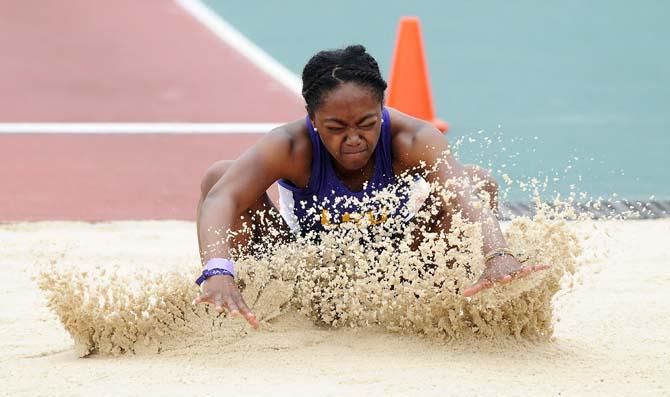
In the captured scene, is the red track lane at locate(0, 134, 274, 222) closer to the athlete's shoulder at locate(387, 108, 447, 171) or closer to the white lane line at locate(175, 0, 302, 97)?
the white lane line at locate(175, 0, 302, 97)

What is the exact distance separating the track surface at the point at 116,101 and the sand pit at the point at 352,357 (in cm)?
189

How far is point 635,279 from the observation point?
5094mm

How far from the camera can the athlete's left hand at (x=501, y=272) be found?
3.58 metres

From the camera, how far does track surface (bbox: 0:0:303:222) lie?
6.78 m

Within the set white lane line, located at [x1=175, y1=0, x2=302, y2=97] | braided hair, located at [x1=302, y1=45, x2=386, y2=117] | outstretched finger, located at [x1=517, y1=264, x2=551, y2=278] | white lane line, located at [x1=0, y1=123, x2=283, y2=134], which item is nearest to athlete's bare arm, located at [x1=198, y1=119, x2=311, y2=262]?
braided hair, located at [x1=302, y1=45, x2=386, y2=117]

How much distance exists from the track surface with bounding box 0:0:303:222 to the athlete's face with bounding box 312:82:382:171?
2.75m

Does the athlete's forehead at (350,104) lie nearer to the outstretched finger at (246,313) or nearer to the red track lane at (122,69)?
the outstretched finger at (246,313)

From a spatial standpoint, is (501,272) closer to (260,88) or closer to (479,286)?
(479,286)

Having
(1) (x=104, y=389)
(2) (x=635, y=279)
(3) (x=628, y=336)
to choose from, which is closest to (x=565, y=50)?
(2) (x=635, y=279)

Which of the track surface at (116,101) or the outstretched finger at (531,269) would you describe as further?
the track surface at (116,101)

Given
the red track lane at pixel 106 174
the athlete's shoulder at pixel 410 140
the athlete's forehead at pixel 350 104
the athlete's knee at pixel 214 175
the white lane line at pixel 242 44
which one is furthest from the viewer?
the white lane line at pixel 242 44

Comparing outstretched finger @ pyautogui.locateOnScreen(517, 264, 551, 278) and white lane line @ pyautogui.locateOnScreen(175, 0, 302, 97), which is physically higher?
white lane line @ pyautogui.locateOnScreen(175, 0, 302, 97)

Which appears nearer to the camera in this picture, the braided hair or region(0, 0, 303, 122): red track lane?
the braided hair

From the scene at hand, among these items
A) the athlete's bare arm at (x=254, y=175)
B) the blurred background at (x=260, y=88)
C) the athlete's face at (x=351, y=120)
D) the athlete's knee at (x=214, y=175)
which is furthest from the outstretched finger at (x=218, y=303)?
the blurred background at (x=260, y=88)
